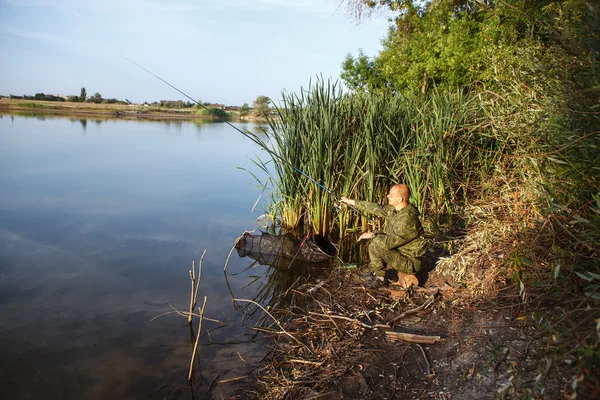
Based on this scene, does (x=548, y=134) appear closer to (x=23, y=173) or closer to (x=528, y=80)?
(x=528, y=80)

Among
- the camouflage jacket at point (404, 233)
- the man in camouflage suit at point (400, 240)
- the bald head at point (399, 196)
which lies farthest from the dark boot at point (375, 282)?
the bald head at point (399, 196)

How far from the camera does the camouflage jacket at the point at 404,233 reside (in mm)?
4488

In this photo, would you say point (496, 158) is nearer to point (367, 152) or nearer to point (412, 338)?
point (367, 152)

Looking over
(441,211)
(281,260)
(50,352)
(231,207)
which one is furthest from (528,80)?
(231,207)

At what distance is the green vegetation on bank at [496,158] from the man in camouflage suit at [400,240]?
41 cm

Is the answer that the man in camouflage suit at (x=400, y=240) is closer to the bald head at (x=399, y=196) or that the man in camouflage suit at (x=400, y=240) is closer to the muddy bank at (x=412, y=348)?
the bald head at (x=399, y=196)

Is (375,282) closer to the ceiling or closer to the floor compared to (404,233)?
closer to the floor

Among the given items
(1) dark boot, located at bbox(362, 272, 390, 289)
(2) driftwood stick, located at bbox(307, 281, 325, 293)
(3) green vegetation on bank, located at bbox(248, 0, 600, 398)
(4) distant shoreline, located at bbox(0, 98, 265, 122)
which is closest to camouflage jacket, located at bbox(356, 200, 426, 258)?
(3) green vegetation on bank, located at bbox(248, 0, 600, 398)

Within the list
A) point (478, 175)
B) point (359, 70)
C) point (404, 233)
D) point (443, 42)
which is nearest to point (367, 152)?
point (478, 175)

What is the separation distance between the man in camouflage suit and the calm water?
172cm

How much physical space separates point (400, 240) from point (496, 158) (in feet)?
8.71

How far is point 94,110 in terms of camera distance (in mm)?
51969

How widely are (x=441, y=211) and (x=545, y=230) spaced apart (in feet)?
8.24

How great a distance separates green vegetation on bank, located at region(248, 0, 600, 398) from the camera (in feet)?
9.45
